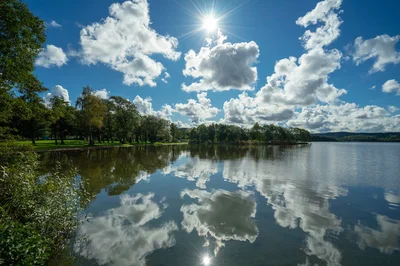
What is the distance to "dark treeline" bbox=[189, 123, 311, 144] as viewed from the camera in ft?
461

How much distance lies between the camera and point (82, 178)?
716 inches

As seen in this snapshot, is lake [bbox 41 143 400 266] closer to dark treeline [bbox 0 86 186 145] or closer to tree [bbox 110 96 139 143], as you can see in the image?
dark treeline [bbox 0 86 186 145]

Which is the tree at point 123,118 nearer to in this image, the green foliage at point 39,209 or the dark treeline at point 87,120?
the dark treeline at point 87,120

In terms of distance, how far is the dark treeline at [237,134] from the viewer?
14041 centimetres

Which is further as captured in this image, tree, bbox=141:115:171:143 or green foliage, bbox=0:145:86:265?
tree, bbox=141:115:171:143

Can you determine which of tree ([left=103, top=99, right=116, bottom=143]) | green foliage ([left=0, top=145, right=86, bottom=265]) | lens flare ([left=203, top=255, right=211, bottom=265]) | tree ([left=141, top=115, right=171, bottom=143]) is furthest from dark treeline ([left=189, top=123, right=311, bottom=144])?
green foliage ([left=0, top=145, right=86, bottom=265])

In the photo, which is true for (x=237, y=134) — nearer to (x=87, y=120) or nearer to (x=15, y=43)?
(x=87, y=120)

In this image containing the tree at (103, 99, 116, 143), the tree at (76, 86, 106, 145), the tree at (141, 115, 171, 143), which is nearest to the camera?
the tree at (76, 86, 106, 145)

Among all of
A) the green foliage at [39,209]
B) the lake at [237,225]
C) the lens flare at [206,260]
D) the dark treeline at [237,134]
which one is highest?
the dark treeline at [237,134]

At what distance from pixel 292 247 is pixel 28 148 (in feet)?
50.2

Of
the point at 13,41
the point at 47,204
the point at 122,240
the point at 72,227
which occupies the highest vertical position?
the point at 13,41

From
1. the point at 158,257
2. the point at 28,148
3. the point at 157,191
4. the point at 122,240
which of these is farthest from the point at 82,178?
the point at 158,257

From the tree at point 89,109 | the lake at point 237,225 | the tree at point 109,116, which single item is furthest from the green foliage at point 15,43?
the tree at point 109,116

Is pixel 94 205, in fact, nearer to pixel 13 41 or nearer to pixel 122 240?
pixel 122 240
